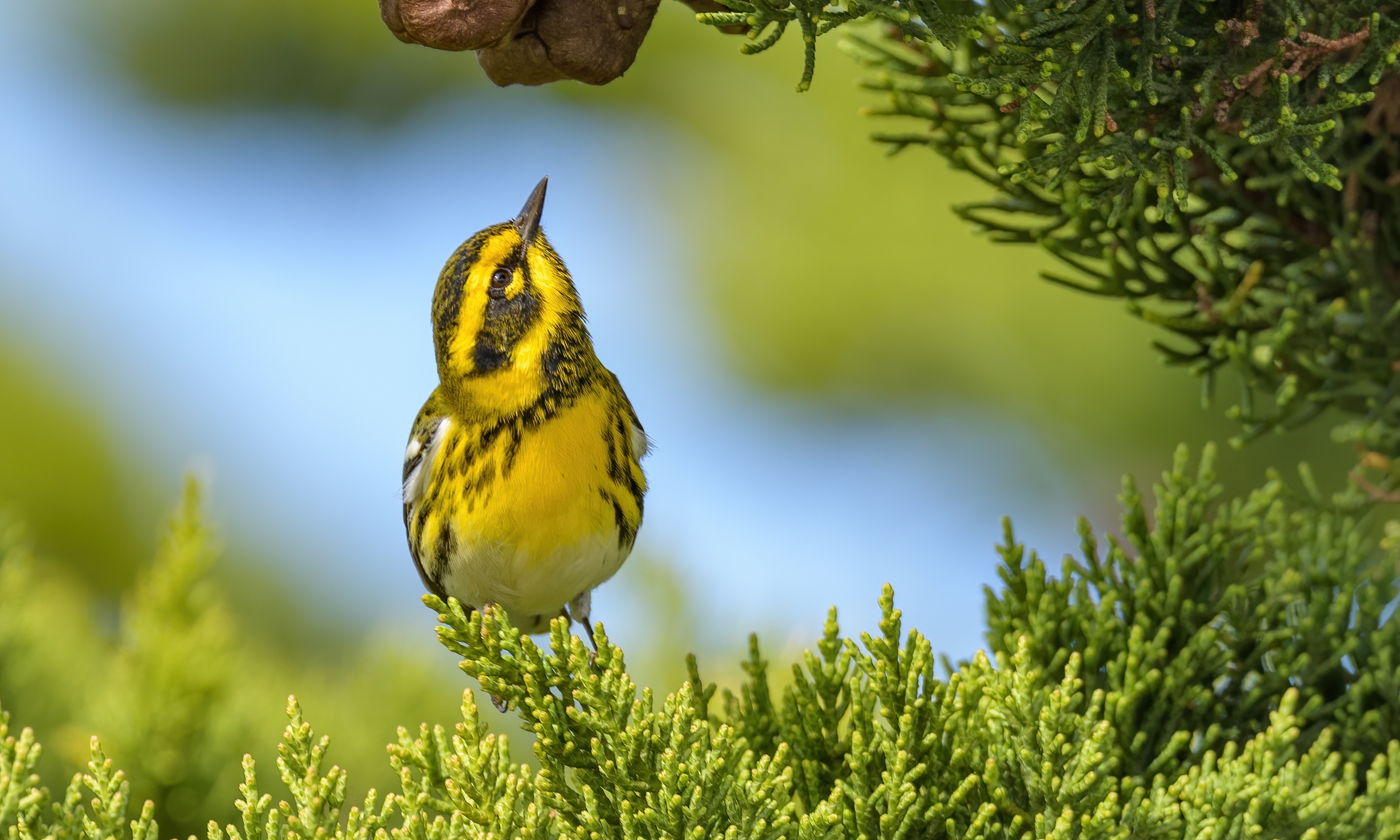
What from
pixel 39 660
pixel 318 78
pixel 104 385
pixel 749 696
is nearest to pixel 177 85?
pixel 318 78

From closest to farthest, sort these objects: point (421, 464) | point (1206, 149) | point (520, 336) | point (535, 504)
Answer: point (1206, 149) → point (535, 504) → point (520, 336) → point (421, 464)

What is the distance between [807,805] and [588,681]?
16.8 inches

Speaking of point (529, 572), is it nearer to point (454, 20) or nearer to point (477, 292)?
point (477, 292)

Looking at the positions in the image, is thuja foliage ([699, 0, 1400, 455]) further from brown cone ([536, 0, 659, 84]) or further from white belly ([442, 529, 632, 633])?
white belly ([442, 529, 632, 633])

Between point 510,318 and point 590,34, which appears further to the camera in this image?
point 510,318

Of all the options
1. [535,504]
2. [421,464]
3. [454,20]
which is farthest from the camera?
[421,464]

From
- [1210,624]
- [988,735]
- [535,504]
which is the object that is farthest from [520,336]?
[1210,624]

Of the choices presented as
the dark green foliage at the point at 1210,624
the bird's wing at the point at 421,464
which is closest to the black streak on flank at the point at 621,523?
the bird's wing at the point at 421,464

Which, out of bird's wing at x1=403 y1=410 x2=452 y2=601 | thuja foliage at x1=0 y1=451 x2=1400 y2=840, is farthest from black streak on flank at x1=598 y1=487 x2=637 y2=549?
thuja foliage at x1=0 y1=451 x2=1400 y2=840

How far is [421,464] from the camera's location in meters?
2.14

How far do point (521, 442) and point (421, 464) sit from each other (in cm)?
33

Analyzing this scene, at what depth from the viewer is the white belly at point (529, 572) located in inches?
75.1

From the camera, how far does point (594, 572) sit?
6.51 feet

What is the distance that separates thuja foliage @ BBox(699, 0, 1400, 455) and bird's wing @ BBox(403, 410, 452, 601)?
0.93 m
